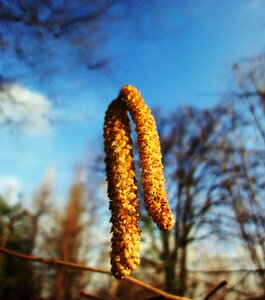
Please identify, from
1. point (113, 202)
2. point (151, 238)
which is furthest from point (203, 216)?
point (113, 202)

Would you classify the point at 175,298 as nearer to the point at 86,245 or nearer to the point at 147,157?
the point at 147,157

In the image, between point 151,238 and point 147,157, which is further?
point 151,238
